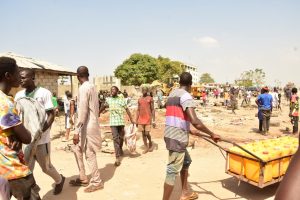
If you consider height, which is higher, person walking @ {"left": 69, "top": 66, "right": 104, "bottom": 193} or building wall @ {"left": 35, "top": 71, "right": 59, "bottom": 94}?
building wall @ {"left": 35, "top": 71, "right": 59, "bottom": 94}

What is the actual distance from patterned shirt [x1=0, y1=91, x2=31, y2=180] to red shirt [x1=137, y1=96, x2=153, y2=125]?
5.43 m

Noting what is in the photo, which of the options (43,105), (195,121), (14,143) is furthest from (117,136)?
(14,143)

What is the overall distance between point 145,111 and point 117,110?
1246 millimetres

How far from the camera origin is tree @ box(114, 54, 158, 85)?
57.1 meters

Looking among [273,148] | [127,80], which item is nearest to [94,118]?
[273,148]

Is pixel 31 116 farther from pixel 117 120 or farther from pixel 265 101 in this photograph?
pixel 265 101

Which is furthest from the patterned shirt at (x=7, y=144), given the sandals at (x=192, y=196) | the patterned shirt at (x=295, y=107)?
the patterned shirt at (x=295, y=107)

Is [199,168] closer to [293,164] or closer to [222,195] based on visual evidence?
[222,195]

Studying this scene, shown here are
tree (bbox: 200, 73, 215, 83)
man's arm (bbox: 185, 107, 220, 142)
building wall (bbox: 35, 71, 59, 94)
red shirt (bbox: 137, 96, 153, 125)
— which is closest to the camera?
man's arm (bbox: 185, 107, 220, 142)

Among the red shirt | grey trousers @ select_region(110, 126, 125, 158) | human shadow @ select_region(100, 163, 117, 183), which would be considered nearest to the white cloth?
human shadow @ select_region(100, 163, 117, 183)

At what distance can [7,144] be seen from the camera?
105 inches

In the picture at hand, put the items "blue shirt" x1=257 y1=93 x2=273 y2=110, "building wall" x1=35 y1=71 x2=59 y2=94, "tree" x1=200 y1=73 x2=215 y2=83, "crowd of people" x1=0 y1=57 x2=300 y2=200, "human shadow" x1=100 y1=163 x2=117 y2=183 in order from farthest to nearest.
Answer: "tree" x1=200 y1=73 x2=215 y2=83 → "building wall" x1=35 y1=71 x2=59 y2=94 → "blue shirt" x1=257 y1=93 x2=273 y2=110 → "human shadow" x1=100 y1=163 x2=117 y2=183 → "crowd of people" x1=0 y1=57 x2=300 y2=200

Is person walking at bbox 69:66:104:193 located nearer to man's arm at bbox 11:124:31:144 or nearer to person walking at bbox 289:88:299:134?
man's arm at bbox 11:124:31:144

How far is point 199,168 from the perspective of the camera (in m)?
6.68
